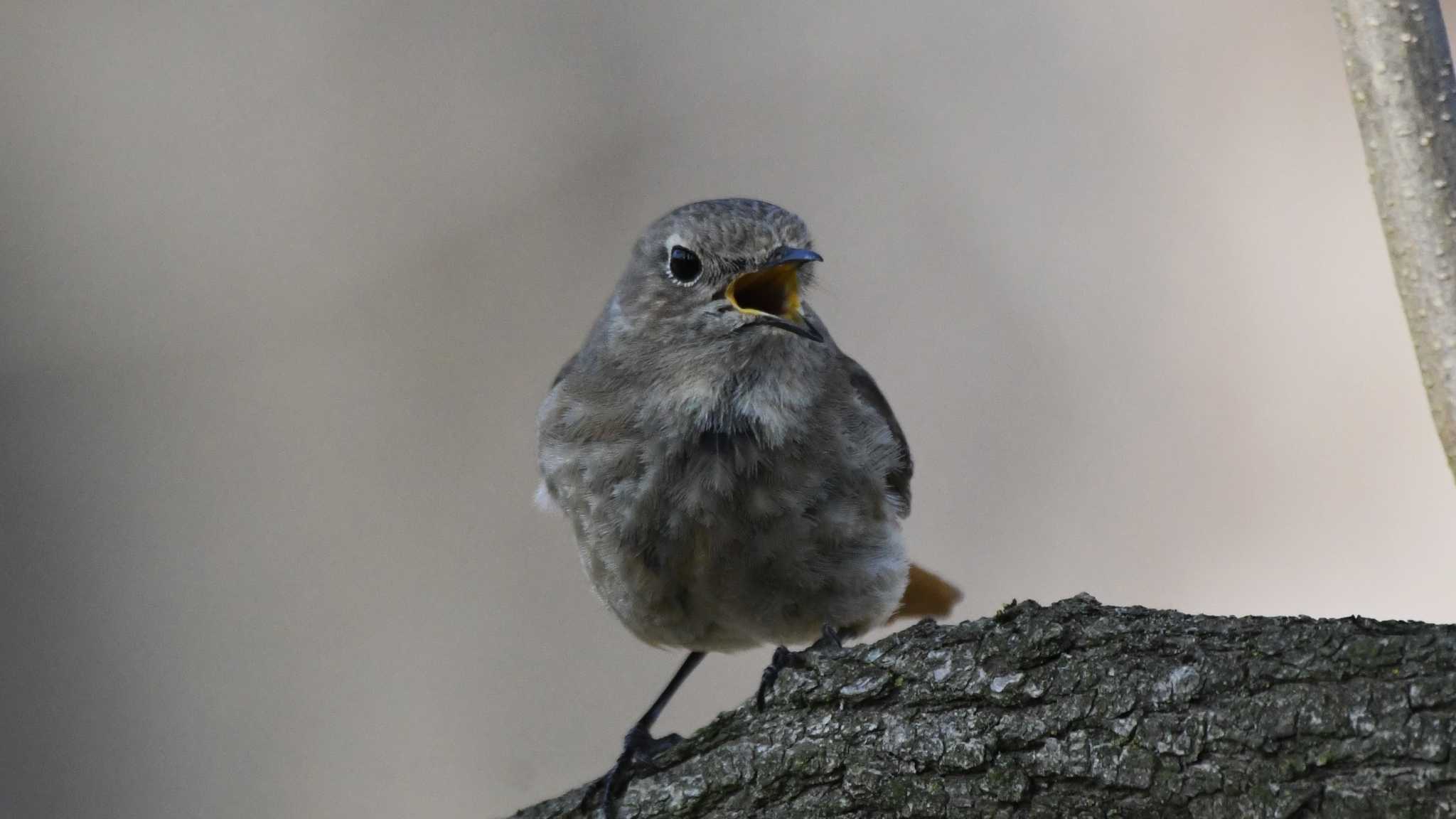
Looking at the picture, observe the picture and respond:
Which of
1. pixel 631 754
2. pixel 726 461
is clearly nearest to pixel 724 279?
→ pixel 726 461

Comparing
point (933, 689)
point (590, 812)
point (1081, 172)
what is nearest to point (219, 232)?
point (1081, 172)

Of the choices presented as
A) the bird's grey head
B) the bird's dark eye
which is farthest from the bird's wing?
the bird's dark eye

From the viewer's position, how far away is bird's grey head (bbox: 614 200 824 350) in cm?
386

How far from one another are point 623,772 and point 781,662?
40 cm

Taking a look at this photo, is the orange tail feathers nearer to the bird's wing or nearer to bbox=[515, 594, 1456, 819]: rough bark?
the bird's wing

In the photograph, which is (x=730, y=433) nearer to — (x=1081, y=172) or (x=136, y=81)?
(x=1081, y=172)

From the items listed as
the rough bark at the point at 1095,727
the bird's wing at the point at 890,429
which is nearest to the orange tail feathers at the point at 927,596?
the bird's wing at the point at 890,429

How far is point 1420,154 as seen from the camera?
244 cm

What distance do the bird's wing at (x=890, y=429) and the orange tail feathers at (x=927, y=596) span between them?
0.83ft

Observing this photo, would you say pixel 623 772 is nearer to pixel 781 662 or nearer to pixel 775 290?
pixel 781 662

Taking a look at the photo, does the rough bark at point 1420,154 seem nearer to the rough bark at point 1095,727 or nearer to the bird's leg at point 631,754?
the rough bark at point 1095,727

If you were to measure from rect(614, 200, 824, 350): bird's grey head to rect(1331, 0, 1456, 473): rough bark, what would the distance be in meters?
1.54

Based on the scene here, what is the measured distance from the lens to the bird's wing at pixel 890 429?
4.36 metres

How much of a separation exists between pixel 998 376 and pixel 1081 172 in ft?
2.98
